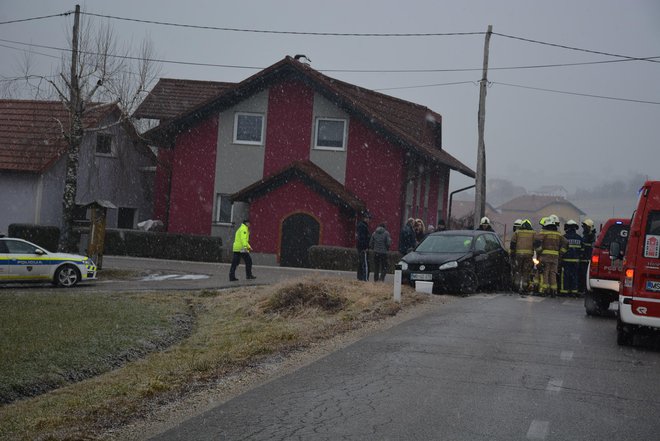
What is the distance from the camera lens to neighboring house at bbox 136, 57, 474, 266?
114 feet

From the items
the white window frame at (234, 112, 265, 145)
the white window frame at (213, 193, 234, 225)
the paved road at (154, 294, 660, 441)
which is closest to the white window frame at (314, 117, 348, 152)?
the white window frame at (234, 112, 265, 145)

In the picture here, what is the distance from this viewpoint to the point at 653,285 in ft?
38.8

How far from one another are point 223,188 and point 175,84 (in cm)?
883

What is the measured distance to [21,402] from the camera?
952cm

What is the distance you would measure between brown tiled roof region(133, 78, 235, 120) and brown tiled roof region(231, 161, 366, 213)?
22.0 ft

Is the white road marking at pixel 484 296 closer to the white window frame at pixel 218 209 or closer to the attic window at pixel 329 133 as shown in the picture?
the attic window at pixel 329 133

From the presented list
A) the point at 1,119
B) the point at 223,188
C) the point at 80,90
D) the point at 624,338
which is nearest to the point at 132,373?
the point at 624,338

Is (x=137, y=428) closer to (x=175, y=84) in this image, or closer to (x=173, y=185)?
(x=173, y=185)

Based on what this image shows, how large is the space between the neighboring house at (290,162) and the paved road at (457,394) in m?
21.7

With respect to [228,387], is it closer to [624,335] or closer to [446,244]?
[624,335]

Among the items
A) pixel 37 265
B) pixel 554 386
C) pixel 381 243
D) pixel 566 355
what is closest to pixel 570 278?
pixel 381 243

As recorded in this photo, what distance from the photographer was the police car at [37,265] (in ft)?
68.5

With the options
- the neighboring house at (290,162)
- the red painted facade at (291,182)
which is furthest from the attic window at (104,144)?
the red painted facade at (291,182)

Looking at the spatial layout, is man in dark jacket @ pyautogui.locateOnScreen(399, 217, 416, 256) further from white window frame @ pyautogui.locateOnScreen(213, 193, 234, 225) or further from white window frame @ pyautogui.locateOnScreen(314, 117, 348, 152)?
white window frame @ pyautogui.locateOnScreen(213, 193, 234, 225)
